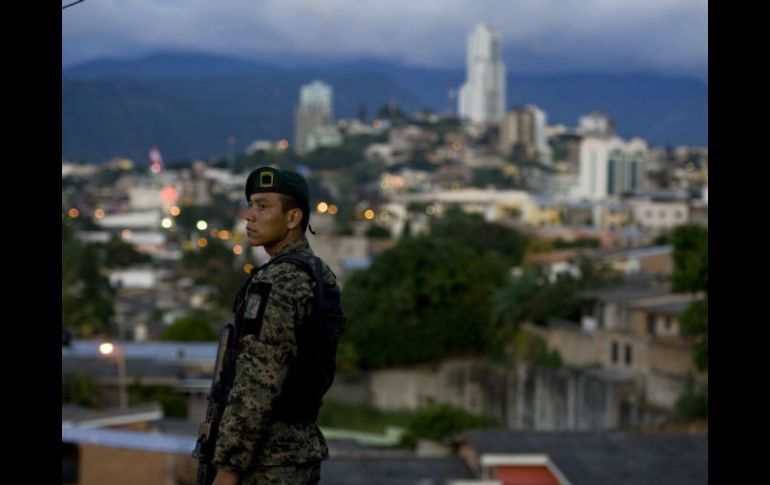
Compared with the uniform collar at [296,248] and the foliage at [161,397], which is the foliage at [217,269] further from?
the uniform collar at [296,248]

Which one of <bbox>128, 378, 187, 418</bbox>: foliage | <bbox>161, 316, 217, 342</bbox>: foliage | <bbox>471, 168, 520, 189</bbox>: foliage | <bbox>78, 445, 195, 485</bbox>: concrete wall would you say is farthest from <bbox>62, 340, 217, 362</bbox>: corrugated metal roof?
<bbox>471, 168, 520, 189</bbox>: foliage

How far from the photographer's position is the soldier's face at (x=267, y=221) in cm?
351

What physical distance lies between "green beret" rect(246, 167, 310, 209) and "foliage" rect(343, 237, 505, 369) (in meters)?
32.4

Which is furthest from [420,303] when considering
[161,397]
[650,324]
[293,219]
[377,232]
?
[293,219]

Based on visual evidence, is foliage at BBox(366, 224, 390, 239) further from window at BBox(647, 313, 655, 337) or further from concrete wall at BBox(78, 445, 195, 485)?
concrete wall at BBox(78, 445, 195, 485)

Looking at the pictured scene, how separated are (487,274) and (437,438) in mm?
12987

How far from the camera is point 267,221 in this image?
352 centimetres

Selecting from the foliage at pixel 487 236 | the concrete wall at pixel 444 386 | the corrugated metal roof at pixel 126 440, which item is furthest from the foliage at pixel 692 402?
the foliage at pixel 487 236

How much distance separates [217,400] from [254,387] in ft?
0.57
